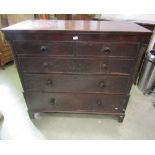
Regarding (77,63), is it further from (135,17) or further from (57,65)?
(135,17)

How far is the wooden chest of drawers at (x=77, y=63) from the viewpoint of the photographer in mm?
1107

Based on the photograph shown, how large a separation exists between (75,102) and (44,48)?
687 mm

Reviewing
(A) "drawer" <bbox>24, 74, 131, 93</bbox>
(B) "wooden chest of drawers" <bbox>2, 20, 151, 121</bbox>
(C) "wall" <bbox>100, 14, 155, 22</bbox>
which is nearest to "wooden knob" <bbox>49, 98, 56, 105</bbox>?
(B) "wooden chest of drawers" <bbox>2, 20, 151, 121</bbox>

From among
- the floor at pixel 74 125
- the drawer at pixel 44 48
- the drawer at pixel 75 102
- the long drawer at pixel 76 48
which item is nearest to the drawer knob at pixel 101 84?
the drawer at pixel 75 102

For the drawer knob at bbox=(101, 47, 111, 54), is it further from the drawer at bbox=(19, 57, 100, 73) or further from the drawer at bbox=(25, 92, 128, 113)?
the drawer at bbox=(25, 92, 128, 113)

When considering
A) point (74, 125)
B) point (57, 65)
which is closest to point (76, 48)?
point (57, 65)

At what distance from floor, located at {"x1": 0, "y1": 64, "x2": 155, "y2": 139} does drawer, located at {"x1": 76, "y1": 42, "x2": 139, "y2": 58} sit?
880 mm

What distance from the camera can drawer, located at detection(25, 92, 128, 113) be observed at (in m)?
1.46
